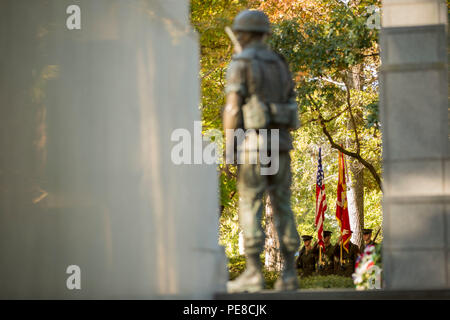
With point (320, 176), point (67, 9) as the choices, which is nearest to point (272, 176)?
point (67, 9)

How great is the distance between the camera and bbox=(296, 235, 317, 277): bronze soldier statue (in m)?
20.0

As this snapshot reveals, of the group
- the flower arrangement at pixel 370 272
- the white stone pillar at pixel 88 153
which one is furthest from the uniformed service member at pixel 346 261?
the white stone pillar at pixel 88 153

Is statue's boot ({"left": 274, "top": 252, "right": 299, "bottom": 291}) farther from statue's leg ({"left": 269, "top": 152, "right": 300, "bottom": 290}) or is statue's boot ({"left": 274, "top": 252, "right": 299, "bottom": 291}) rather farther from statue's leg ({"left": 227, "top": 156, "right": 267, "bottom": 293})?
statue's leg ({"left": 227, "top": 156, "right": 267, "bottom": 293})

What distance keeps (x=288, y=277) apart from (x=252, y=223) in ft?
1.99

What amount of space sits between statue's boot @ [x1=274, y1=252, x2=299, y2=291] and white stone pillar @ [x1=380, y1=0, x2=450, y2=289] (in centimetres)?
81

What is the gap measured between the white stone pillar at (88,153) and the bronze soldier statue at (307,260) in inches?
571

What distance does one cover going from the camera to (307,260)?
20.1m

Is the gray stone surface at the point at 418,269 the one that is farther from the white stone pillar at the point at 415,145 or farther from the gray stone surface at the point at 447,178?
the gray stone surface at the point at 447,178

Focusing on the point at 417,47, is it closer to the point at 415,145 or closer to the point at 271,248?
the point at 415,145

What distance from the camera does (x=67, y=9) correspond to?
5.57 m

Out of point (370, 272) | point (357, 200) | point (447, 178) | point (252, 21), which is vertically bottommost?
point (370, 272)

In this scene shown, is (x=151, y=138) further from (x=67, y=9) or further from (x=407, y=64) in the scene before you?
(x=407, y=64)

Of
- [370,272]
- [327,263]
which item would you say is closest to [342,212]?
[327,263]
